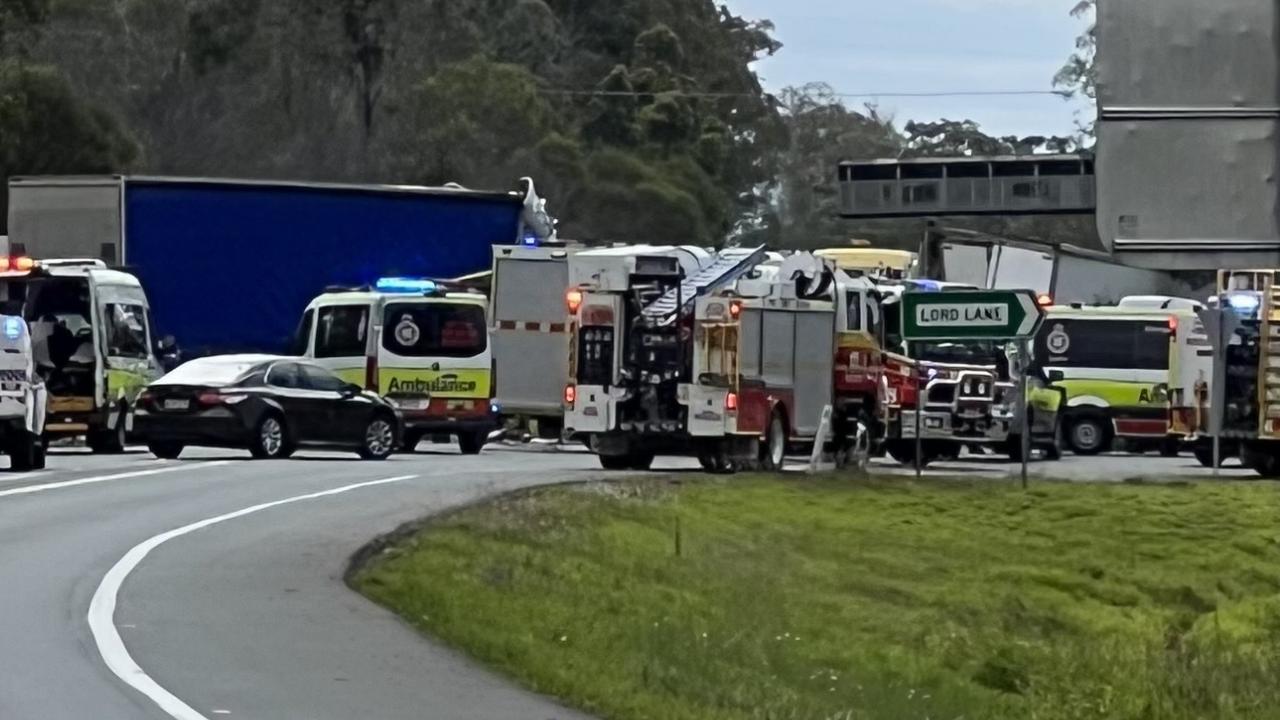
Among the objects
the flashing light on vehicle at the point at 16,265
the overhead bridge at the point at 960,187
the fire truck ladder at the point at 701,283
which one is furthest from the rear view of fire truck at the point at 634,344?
the overhead bridge at the point at 960,187

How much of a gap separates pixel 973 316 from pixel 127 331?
490 inches

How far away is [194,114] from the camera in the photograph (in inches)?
2886

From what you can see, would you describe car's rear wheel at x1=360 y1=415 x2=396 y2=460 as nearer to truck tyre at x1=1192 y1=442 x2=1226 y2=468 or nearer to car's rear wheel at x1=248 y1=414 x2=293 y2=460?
car's rear wheel at x1=248 y1=414 x2=293 y2=460

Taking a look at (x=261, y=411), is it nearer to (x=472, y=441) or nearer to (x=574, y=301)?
(x=574, y=301)

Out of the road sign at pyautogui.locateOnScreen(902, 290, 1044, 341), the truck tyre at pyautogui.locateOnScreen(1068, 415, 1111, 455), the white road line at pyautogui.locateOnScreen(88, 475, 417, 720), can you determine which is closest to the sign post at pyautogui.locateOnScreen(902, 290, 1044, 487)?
the road sign at pyautogui.locateOnScreen(902, 290, 1044, 341)

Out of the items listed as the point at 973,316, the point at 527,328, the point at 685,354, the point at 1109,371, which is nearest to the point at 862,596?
the point at 973,316

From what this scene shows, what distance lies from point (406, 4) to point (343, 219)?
1459 inches

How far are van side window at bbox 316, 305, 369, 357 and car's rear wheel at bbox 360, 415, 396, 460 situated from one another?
2.96 metres

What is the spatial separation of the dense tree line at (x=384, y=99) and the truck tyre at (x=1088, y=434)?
2761 centimetres

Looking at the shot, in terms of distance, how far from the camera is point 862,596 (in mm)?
21578

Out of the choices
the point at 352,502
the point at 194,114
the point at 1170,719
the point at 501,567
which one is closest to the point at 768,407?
the point at 352,502

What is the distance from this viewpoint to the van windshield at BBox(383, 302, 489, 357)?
34969 mm

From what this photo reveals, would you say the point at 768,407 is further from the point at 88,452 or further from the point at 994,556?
the point at 88,452

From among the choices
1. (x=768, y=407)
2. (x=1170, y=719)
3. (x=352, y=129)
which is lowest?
(x=1170, y=719)
